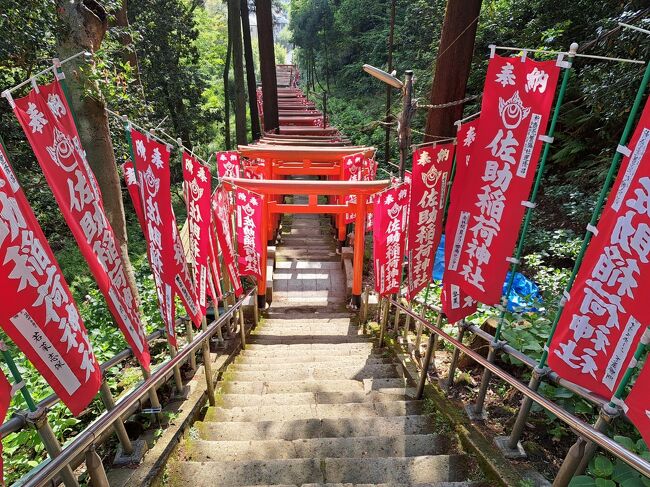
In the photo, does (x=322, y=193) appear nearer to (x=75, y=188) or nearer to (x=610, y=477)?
(x=75, y=188)

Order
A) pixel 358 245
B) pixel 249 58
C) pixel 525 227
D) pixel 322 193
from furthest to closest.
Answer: pixel 249 58 → pixel 358 245 → pixel 322 193 → pixel 525 227

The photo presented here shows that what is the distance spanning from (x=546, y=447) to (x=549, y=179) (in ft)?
29.1

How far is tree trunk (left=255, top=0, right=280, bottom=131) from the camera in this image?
45.4 ft

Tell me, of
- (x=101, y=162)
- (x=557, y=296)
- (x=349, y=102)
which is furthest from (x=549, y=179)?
(x=349, y=102)

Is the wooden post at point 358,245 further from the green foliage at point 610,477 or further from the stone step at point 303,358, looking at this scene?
the green foliage at point 610,477

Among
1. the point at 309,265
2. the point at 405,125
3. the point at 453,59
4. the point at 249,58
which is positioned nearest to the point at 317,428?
the point at 405,125

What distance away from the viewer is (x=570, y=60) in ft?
8.52

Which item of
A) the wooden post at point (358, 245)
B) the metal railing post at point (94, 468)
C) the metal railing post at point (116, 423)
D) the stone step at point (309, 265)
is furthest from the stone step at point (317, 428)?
the stone step at point (309, 265)

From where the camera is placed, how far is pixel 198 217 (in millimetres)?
4273

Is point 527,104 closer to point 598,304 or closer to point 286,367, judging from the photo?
point 598,304

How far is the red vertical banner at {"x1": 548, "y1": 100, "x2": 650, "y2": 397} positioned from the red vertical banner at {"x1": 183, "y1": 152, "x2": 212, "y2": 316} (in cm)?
338

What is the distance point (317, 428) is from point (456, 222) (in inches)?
98.1

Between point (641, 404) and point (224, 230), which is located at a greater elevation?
point (641, 404)

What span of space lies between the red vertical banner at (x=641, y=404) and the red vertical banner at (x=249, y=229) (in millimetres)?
5752
